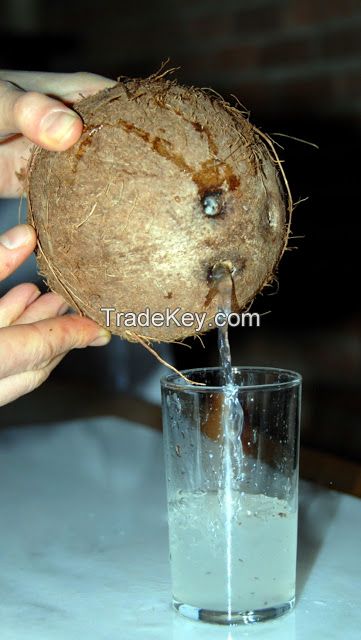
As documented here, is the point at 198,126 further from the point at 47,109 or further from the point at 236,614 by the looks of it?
the point at 236,614

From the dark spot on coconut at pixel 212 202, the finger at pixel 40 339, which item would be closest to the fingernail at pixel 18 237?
the finger at pixel 40 339

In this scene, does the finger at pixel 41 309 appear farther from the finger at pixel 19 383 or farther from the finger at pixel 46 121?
the finger at pixel 46 121

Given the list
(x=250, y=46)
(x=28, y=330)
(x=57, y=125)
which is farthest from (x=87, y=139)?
(x=250, y=46)

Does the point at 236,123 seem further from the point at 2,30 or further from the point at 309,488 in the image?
the point at 2,30

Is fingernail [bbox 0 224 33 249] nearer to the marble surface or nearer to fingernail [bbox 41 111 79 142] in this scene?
fingernail [bbox 41 111 79 142]

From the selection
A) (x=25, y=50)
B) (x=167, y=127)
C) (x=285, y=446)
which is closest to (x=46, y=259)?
(x=167, y=127)

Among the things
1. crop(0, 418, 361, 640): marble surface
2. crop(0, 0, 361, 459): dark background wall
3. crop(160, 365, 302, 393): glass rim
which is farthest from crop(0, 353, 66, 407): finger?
crop(0, 0, 361, 459): dark background wall
